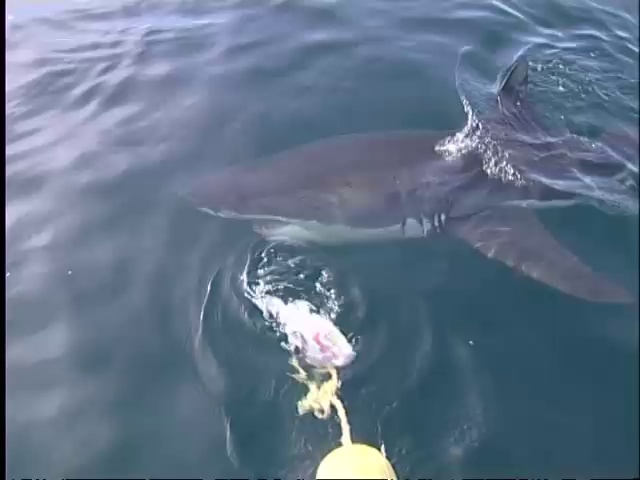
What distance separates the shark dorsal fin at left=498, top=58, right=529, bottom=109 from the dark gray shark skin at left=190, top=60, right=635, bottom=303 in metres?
0.69

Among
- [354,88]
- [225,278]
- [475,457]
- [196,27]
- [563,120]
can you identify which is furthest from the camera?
[196,27]

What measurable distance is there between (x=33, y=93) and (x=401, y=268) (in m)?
5.31

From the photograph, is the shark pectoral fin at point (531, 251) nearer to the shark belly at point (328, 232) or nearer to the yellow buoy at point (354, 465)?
the shark belly at point (328, 232)

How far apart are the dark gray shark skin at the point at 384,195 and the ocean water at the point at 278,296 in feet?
0.55

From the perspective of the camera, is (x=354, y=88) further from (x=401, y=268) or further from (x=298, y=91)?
(x=401, y=268)

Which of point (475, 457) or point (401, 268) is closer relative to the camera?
point (475, 457)

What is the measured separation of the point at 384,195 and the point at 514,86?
149 cm

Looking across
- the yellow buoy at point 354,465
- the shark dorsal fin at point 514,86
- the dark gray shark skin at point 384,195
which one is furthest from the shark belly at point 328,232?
A: the yellow buoy at point 354,465

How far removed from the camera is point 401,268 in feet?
16.3

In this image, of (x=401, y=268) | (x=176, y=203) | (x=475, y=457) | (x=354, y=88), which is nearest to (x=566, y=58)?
(x=354, y=88)

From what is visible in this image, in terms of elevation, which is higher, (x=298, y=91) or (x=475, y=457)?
(x=298, y=91)

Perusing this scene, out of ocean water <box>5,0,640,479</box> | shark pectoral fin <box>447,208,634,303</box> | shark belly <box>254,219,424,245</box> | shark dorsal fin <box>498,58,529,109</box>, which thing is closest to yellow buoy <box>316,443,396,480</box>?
ocean water <box>5,0,640,479</box>

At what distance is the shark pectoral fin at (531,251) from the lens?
450 cm

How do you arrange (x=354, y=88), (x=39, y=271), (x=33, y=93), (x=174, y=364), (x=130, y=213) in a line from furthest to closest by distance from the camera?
(x=33, y=93), (x=354, y=88), (x=130, y=213), (x=39, y=271), (x=174, y=364)
